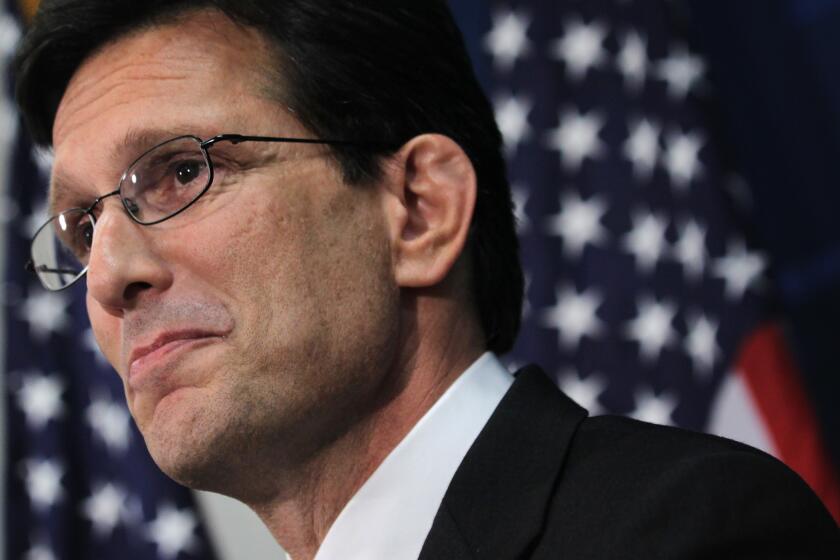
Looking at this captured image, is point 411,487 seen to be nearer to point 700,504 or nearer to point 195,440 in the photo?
point 195,440

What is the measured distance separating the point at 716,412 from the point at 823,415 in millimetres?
343

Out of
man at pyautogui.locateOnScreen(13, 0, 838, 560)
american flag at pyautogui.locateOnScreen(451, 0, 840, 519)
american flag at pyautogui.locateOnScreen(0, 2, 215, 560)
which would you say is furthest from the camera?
american flag at pyautogui.locateOnScreen(0, 2, 215, 560)

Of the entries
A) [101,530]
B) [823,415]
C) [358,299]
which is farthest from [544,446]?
[101,530]

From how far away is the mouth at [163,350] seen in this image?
5.49ft

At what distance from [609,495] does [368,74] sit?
2.83 feet

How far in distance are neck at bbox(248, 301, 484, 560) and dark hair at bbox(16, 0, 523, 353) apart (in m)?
0.19

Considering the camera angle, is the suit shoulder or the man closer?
the suit shoulder

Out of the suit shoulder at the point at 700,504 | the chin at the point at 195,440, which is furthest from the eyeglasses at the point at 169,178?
the suit shoulder at the point at 700,504

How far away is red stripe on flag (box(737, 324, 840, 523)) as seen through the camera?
9.33 feet

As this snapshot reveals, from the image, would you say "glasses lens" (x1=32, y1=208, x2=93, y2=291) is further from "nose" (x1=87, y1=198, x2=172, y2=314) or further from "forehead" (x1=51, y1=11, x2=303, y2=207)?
"nose" (x1=87, y1=198, x2=172, y2=314)

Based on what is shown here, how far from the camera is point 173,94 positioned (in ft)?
5.87

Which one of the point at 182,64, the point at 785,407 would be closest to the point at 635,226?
the point at 785,407

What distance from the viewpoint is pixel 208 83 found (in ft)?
5.90

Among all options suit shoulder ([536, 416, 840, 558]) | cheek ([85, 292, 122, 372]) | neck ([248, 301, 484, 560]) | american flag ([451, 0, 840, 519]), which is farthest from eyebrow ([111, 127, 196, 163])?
american flag ([451, 0, 840, 519])
